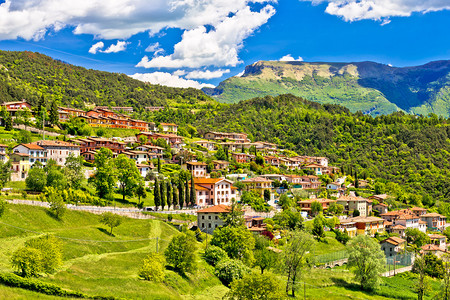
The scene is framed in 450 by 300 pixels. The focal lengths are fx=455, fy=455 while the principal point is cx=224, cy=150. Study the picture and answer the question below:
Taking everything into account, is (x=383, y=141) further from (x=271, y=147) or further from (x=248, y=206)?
(x=248, y=206)

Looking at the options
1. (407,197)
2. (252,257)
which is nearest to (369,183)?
(407,197)

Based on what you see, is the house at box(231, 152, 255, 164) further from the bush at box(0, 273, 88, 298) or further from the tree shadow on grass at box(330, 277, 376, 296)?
the bush at box(0, 273, 88, 298)

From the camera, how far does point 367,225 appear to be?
321 feet

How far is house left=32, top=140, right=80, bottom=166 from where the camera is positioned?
279 ft

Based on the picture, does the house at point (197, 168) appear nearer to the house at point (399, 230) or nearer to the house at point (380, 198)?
the house at point (399, 230)

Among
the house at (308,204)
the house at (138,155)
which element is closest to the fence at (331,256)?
the house at (308,204)

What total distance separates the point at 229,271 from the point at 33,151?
4599cm

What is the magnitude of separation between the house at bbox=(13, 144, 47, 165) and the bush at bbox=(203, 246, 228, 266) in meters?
39.7

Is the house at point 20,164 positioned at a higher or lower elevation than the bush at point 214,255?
higher

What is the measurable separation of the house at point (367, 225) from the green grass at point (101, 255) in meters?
48.1

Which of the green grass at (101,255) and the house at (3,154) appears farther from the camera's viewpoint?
the house at (3,154)

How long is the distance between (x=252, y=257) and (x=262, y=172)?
6226 centimetres

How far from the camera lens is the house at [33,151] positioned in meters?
79.9

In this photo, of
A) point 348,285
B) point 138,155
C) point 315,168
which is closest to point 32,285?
point 348,285
